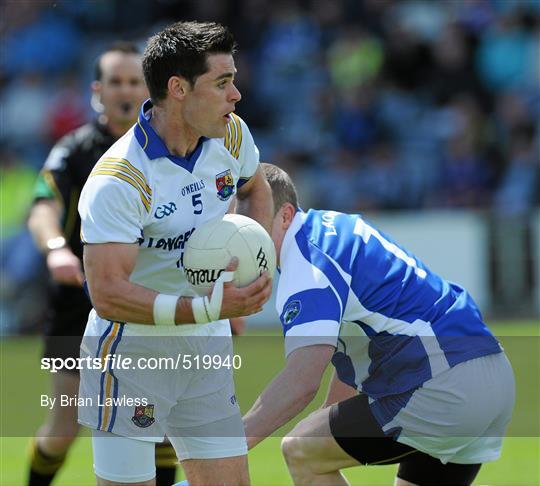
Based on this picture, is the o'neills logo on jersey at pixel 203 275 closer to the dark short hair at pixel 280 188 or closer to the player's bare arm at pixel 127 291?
the player's bare arm at pixel 127 291

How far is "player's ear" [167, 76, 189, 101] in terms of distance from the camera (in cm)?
472

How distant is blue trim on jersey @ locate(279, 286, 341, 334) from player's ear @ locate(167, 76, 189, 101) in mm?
965

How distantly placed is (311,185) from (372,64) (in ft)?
7.76

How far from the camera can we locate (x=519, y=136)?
1595 cm

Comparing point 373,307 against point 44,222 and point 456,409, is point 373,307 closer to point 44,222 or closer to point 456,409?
point 456,409

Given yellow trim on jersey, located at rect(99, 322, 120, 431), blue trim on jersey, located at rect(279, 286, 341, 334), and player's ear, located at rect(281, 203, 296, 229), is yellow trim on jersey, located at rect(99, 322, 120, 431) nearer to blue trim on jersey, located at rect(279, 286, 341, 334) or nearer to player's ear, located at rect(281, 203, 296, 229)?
blue trim on jersey, located at rect(279, 286, 341, 334)

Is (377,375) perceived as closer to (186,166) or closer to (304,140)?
(186,166)

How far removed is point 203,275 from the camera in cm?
471

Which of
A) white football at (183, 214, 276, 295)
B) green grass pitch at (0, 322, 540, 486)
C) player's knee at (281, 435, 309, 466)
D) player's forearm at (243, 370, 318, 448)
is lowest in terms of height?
green grass pitch at (0, 322, 540, 486)

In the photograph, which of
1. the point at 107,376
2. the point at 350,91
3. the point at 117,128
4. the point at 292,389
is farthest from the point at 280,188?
the point at 350,91

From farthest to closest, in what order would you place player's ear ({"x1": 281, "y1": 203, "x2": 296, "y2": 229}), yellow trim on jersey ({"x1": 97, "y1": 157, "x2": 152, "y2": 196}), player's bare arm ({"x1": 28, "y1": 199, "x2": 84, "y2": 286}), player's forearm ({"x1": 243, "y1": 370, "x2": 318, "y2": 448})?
1. player's bare arm ({"x1": 28, "y1": 199, "x2": 84, "y2": 286})
2. player's ear ({"x1": 281, "y1": 203, "x2": 296, "y2": 229})
3. player's forearm ({"x1": 243, "y1": 370, "x2": 318, "y2": 448})
4. yellow trim on jersey ({"x1": 97, "y1": 157, "x2": 152, "y2": 196})

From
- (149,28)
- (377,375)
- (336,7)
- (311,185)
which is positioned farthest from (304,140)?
(377,375)

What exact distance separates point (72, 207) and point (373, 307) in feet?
8.32

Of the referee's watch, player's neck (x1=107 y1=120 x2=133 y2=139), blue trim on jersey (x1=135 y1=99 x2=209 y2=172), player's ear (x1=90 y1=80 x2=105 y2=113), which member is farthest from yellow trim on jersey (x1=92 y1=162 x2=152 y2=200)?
player's ear (x1=90 y1=80 x2=105 y2=113)
